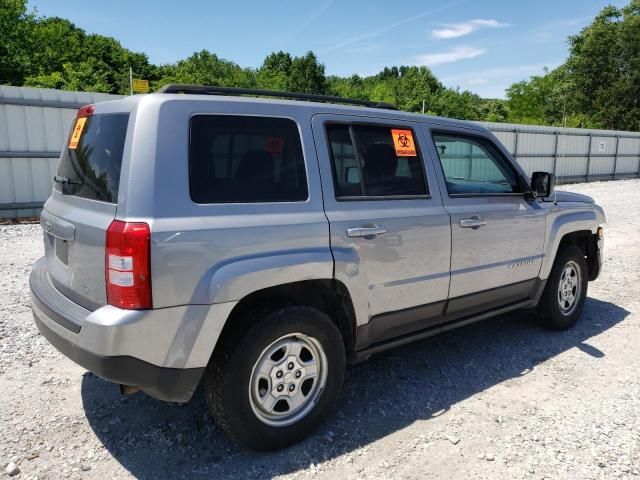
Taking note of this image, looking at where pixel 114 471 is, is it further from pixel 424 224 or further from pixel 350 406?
pixel 424 224

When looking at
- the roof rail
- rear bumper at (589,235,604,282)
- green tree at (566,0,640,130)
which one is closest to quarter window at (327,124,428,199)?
the roof rail

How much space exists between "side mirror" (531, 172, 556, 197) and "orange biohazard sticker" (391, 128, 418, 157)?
51.3 inches

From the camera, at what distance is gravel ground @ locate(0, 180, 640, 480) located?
8.65ft

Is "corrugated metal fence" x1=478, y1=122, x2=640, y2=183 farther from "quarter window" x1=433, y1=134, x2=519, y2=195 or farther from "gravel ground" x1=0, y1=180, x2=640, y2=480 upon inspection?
"gravel ground" x1=0, y1=180, x2=640, y2=480

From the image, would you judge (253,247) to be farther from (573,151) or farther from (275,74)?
(275,74)

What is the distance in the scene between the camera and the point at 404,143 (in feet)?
10.9

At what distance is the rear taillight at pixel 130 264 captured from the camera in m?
2.20

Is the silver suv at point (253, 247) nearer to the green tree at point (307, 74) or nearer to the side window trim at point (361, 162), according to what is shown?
the side window trim at point (361, 162)

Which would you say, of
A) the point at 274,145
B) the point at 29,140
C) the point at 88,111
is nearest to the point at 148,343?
the point at 274,145

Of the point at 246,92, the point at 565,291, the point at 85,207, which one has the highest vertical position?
the point at 246,92

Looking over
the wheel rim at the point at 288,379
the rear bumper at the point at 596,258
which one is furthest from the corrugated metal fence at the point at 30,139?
the rear bumper at the point at 596,258

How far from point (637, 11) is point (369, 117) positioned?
5303 centimetres

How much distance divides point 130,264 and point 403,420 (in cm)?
196

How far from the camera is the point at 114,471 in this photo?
101 inches
